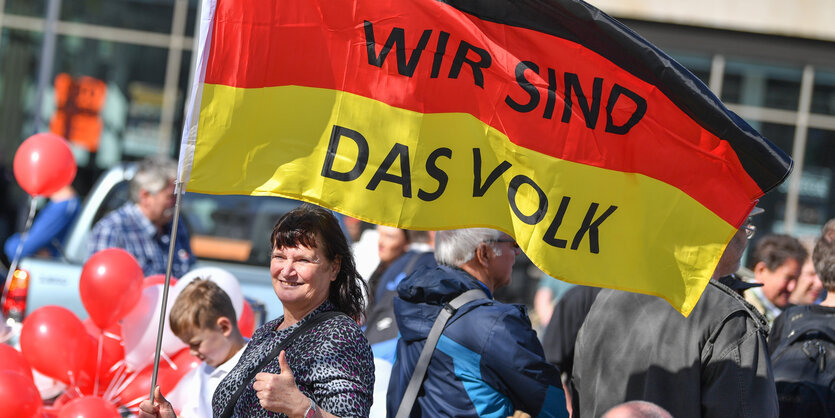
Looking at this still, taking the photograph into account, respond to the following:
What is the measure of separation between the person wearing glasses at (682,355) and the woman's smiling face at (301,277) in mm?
1331

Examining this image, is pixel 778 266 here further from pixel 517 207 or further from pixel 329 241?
pixel 329 241

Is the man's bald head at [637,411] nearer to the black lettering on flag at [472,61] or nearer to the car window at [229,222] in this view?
the black lettering on flag at [472,61]

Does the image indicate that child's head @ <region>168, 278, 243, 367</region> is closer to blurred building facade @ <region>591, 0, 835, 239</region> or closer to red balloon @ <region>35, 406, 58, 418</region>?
red balloon @ <region>35, 406, 58, 418</region>

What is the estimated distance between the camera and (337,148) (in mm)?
3490

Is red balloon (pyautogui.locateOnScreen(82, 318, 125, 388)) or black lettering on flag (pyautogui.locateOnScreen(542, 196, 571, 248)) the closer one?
black lettering on flag (pyautogui.locateOnScreen(542, 196, 571, 248))

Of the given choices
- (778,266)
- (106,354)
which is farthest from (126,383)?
(778,266)

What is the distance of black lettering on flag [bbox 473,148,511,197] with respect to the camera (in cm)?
358

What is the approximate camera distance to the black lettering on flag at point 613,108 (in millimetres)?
3641

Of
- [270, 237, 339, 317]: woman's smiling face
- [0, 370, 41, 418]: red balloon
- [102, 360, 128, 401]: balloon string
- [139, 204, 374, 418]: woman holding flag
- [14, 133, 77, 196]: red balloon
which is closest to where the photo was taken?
[139, 204, 374, 418]: woman holding flag

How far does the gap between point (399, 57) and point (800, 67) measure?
1126 centimetres

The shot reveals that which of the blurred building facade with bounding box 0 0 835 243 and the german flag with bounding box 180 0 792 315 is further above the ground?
the blurred building facade with bounding box 0 0 835 243

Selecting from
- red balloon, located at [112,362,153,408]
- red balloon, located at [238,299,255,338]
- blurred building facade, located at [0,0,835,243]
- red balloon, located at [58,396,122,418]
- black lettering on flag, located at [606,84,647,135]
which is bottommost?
red balloon, located at [112,362,153,408]

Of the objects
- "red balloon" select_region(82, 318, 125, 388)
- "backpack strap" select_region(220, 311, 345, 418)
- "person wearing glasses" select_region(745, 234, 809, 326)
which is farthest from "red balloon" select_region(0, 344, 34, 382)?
"person wearing glasses" select_region(745, 234, 809, 326)

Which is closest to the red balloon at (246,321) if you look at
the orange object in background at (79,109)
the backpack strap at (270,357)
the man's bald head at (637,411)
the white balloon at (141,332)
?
the white balloon at (141,332)
